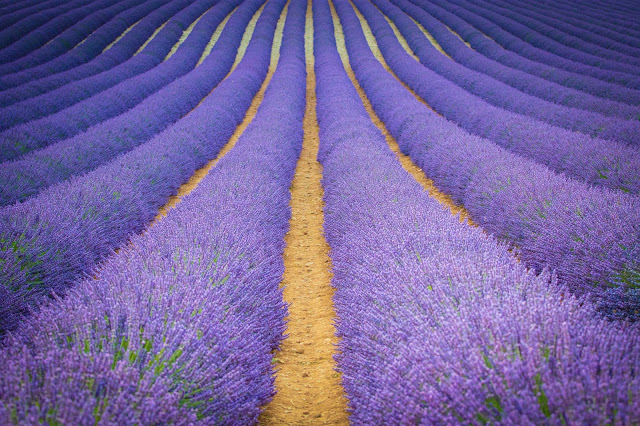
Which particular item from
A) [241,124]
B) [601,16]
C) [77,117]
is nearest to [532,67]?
[241,124]

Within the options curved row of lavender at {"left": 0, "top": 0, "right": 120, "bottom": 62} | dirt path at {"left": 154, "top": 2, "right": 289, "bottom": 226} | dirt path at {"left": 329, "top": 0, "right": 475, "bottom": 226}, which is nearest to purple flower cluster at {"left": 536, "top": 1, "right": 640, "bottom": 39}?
dirt path at {"left": 329, "top": 0, "right": 475, "bottom": 226}

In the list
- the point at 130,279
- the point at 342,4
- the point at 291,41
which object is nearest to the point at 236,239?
the point at 130,279

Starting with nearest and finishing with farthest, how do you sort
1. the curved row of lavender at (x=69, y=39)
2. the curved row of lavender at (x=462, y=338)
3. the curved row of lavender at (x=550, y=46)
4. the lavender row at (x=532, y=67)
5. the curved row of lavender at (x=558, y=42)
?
1. the curved row of lavender at (x=462, y=338)
2. the lavender row at (x=532, y=67)
3. the curved row of lavender at (x=550, y=46)
4. the curved row of lavender at (x=558, y=42)
5. the curved row of lavender at (x=69, y=39)

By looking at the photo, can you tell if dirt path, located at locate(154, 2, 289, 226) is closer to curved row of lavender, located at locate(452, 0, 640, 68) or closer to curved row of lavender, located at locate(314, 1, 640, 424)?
curved row of lavender, located at locate(314, 1, 640, 424)

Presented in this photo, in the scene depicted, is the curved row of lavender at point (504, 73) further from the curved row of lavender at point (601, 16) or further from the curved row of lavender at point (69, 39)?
the curved row of lavender at point (69, 39)

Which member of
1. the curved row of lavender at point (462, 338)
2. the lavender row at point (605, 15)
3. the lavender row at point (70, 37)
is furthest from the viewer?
the lavender row at point (605, 15)

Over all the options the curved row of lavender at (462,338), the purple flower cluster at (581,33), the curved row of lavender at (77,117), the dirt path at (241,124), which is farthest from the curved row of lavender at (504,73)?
the curved row of lavender at (77,117)

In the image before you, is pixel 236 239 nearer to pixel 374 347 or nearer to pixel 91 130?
pixel 374 347
